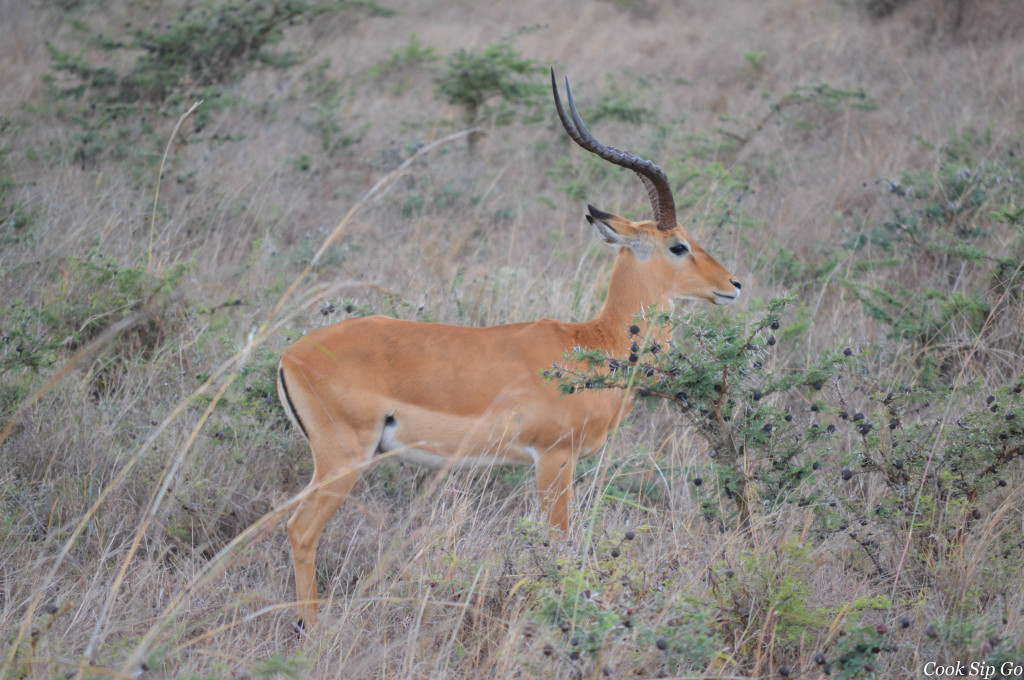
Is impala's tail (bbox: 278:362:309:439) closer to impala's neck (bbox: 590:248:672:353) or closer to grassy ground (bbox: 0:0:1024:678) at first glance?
grassy ground (bbox: 0:0:1024:678)

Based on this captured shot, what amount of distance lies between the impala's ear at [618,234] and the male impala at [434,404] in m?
0.32

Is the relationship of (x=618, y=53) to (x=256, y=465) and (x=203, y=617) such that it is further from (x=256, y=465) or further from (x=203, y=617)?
(x=203, y=617)

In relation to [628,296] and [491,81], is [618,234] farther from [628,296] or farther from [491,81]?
[491,81]

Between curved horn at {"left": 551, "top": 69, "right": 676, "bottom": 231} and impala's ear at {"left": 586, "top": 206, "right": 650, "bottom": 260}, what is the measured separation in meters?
0.17

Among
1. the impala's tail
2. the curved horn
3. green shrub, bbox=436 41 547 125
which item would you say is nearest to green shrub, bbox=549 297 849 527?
the curved horn

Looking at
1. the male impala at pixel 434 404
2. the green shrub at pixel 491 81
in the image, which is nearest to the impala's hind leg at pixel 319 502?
the male impala at pixel 434 404

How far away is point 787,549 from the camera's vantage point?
2949 mm

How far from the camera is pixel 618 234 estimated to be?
425cm

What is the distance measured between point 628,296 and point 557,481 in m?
1.10

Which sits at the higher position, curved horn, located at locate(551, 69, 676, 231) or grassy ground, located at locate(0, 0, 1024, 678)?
curved horn, located at locate(551, 69, 676, 231)

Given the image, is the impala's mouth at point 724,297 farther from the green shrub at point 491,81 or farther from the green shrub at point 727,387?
the green shrub at point 491,81

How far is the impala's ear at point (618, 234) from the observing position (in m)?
4.21

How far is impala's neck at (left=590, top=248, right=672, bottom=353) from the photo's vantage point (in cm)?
426

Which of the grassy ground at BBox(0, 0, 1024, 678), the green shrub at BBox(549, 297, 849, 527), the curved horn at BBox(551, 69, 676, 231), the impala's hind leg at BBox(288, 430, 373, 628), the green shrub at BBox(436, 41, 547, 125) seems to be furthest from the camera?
the green shrub at BBox(436, 41, 547, 125)
